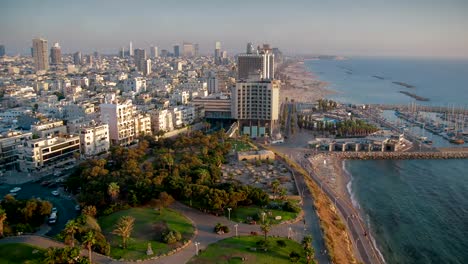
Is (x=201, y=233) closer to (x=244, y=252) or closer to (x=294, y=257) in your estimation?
(x=244, y=252)

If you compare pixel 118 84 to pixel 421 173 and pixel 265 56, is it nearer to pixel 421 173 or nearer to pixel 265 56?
pixel 265 56

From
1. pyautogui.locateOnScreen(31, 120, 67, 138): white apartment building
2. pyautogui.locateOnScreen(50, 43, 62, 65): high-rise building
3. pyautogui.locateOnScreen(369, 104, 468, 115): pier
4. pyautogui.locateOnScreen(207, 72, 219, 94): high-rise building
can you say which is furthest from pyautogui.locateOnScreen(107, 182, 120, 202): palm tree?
pyautogui.locateOnScreen(50, 43, 62, 65): high-rise building

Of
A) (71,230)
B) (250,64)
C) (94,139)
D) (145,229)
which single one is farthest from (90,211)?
(250,64)

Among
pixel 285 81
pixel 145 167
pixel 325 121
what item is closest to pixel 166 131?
pixel 145 167

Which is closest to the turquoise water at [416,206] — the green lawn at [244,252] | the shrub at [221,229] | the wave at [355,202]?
the wave at [355,202]

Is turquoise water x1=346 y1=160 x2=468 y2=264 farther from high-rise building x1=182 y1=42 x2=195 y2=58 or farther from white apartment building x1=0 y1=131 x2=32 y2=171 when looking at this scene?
high-rise building x1=182 y1=42 x2=195 y2=58

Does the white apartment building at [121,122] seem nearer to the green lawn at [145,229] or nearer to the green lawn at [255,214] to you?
the green lawn at [145,229]
